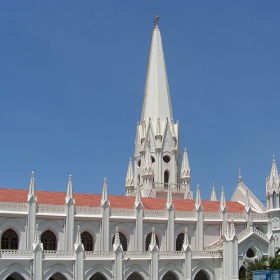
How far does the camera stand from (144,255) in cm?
4925

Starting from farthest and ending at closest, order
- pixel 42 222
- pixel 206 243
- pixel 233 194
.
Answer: pixel 233 194 → pixel 206 243 → pixel 42 222

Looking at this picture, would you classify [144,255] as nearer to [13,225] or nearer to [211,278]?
[211,278]

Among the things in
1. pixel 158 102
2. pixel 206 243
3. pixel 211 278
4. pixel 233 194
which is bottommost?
pixel 211 278

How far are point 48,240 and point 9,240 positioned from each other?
353 cm

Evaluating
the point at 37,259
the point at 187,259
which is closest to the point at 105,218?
the point at 37,259

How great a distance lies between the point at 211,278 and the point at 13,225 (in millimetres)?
18994

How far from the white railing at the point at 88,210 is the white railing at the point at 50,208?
1.43 meters

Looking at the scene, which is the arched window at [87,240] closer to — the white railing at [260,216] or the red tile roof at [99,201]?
the red tile roof at [99,201]

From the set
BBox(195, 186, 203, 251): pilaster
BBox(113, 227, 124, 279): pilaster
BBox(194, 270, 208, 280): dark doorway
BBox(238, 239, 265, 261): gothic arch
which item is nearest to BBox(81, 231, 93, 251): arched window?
BBox(113, 227, 124, 279): pilaster

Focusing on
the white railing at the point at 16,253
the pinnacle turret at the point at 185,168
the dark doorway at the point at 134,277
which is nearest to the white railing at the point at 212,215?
the dark doorway at the point at 134,277

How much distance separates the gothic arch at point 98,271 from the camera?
46500 mm

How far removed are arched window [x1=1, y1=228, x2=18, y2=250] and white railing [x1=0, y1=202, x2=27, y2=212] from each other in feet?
6.24

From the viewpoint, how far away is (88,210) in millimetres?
50125

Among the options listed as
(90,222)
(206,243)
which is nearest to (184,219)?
(206,243)
